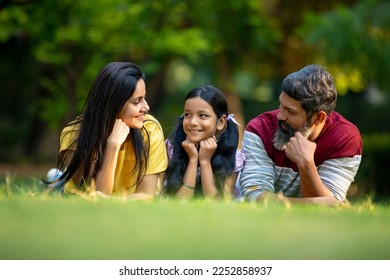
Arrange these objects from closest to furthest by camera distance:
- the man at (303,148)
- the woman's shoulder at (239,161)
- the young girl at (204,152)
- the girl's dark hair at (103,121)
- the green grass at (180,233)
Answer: the green grass at (180,233) < the man at (303,148) < the girl's dark hair at (103,121) < the young girl at (204,152) < the woman's shoulder at (239,161)

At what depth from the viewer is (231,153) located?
624 cm

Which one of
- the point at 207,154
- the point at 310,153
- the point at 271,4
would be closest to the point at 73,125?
the point at 207,154

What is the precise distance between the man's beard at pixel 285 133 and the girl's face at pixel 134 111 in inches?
39.7

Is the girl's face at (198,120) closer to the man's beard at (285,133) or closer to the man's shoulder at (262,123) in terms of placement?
the man's shoulder at (262,123)

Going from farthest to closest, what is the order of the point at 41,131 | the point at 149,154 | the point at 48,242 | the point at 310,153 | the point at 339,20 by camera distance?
the point at 41,131 < the point at 339,20 < the point at 149,154 < the point at 310,153 < the point at 48,242

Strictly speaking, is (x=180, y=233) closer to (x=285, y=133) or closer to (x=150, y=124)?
(x=285, y=133)

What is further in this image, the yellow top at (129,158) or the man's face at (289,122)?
the yellow top at (129,158)

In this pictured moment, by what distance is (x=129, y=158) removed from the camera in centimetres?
615

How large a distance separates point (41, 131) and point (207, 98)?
1754 cm

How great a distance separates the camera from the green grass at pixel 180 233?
12.8 ft

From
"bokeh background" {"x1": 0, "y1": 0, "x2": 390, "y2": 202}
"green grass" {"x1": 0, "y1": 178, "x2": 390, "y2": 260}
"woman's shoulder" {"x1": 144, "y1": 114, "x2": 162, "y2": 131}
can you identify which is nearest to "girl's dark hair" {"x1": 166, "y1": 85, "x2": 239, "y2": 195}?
"woman's shoulder" {"x1": 144, "y1": 114, "x2": 162, "y2": 131}

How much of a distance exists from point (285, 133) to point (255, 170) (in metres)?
0.37

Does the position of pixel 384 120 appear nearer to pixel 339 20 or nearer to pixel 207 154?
pixel 339 20

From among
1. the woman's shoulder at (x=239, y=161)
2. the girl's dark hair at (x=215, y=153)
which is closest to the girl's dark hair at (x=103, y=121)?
the girl's dark hair at (x=215, y=153)
